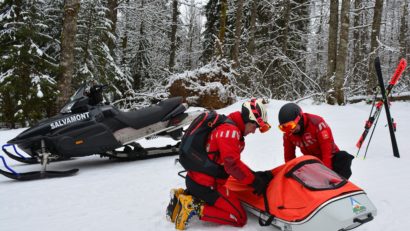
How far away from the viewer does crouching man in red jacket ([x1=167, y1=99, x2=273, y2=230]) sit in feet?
10.5

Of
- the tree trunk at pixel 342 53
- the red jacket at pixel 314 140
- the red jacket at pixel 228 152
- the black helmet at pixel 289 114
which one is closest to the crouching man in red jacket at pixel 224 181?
the red jacket at pixel 228 152

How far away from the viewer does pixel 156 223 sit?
11.2 feet

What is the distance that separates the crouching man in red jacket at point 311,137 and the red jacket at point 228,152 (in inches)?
23.1

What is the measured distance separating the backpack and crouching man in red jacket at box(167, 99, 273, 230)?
0.13 ft

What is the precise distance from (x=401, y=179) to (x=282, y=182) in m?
2.09

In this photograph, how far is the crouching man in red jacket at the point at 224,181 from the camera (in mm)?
3199

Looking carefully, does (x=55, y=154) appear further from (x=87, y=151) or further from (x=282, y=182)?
(x=282, y=182)

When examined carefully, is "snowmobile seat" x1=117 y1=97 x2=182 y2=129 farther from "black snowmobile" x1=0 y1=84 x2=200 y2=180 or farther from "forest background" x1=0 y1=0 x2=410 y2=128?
"forest background" x1=0 y1=0 x2=410 y2=128

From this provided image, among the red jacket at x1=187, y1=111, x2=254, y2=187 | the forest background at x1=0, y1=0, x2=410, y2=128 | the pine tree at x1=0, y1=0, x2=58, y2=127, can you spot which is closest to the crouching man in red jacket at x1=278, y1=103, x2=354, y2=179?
the red jacket at x1=187, y1=111, x2=254, y2=187

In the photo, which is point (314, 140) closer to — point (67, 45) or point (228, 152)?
point (228, 152)

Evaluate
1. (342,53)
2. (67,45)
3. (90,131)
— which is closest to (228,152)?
(90,131)

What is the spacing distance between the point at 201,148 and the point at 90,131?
2.57 meters

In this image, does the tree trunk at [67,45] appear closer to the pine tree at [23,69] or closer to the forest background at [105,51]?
the forest background at [105,51]

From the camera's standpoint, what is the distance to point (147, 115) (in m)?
5.93
